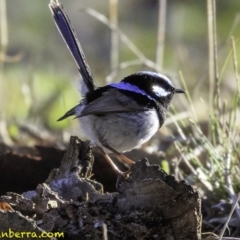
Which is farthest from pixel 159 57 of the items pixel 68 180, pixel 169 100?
pixel 68 180

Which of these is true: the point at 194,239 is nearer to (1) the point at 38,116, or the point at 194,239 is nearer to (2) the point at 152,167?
(2) the point at 152,167

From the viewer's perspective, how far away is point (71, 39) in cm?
479

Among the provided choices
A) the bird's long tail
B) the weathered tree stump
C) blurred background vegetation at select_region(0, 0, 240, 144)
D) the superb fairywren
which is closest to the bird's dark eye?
the superb fairywren

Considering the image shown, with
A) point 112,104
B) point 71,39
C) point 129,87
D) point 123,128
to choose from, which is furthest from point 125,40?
point 123,128

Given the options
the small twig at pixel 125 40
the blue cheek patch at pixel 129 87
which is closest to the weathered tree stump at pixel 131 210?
the blue cheek patch at pixel 129 87

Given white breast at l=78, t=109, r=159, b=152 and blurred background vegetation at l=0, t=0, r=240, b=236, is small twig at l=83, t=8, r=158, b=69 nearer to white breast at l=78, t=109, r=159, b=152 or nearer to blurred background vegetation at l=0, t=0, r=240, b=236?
blurred background vegetation at l=0, t=0, r=240, b=236

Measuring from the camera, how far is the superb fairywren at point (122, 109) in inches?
172

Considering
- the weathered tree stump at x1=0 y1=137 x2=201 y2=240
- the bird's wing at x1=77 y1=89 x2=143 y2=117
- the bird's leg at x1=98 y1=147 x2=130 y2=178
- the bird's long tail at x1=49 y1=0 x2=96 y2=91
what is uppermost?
the bird's long tail at x1=49 y1=0 x2=96 y2=91

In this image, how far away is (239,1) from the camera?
11.7 m

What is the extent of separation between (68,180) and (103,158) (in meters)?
0.86

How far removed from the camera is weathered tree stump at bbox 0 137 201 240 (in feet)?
10.0

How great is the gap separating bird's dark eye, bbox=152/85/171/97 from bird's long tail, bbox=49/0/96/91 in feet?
1.44

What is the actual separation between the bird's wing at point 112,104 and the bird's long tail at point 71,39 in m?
0.24

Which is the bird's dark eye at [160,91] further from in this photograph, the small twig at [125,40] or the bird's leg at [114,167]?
the small twig at [125,40]
